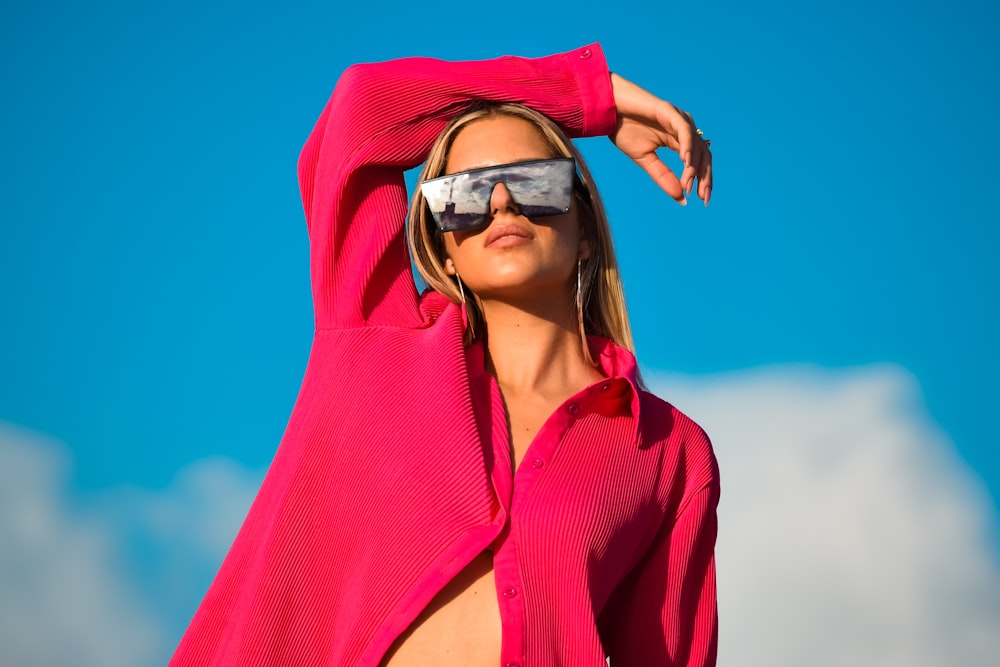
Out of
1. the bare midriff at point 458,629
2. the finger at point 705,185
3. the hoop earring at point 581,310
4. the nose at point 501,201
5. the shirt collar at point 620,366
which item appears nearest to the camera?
the bare midriff at point 458,629

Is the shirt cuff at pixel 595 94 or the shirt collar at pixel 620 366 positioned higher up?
the shirt cuff at pixel 595 94

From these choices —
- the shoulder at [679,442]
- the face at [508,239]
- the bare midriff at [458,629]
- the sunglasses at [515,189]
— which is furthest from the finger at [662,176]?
the bare midriff at [458,629]

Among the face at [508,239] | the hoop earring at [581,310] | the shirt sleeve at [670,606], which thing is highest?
the face at [508,239]

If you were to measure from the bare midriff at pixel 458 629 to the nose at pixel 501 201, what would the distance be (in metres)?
1.00

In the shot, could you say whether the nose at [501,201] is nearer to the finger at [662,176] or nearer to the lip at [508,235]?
the lip at [508,235]

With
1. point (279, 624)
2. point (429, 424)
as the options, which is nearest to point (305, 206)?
point (429, 424)

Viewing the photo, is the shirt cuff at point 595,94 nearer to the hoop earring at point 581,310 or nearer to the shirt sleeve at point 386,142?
the shirt sleeve at point 386,142

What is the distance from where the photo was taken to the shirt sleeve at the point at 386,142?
380cm

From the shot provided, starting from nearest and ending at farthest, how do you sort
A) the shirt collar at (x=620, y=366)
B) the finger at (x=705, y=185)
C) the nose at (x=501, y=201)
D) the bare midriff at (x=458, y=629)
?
the bare midriff at (x=458, y=629) < the nose at (x=501, y=201) < the shirt collar at (x=620, y=366) < the finger at (x=705, y=185)

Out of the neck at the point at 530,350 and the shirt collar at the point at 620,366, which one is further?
the neck at the point at 530,350

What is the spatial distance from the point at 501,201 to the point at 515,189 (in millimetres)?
55

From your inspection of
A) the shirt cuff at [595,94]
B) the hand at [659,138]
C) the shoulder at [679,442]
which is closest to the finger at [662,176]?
the hand at [659,138]

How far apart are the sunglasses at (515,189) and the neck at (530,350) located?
0.34 meters

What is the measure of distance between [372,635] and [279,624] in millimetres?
295
